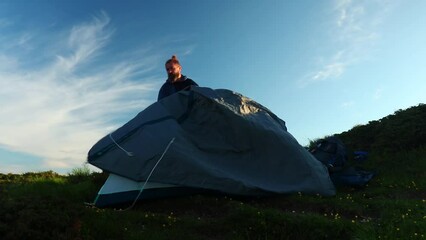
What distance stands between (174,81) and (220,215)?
4273mm

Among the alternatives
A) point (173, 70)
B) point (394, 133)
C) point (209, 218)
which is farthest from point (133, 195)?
point (394, 133)

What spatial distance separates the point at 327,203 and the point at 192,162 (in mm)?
2957

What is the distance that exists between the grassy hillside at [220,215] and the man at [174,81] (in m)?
2.87

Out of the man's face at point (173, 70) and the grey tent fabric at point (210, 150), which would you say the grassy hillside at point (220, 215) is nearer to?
the grey tent fabric at point (210, 150)

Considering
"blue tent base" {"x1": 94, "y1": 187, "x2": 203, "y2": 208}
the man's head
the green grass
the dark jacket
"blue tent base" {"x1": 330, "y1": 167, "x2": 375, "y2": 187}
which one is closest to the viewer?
the green grass

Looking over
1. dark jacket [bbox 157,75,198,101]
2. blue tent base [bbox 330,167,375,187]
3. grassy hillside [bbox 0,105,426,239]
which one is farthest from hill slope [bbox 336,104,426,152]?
dark jacket [bbox 157,75,198,101]

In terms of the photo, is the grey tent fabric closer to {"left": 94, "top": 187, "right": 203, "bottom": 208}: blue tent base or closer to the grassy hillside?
{"left": 94, "top": 187, "right": 203, "bottom": 208}: blue tent base

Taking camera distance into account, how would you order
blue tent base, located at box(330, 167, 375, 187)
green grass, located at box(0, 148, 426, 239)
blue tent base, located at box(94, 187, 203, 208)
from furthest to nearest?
1. blue tent base, located at box(330, 167, 375, 187)
2. blue tent base, located at box(94, 187, 203, 208)
3. green grass, located at box(0, 148, 426, 239)

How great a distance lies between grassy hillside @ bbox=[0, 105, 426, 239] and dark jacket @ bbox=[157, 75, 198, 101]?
2.78 meters

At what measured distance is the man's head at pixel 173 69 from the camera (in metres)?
11.4

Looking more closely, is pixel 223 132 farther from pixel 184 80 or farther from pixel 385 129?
pixel 385 129

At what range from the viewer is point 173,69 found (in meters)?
11.5

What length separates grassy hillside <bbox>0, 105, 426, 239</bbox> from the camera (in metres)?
6.64

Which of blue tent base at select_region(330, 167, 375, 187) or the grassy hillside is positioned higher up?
blue tent base at select_region(330, 167, 375, 187)
